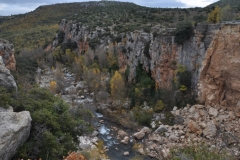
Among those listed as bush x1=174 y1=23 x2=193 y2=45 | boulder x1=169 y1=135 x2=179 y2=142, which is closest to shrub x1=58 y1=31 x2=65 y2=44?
bush x1=174 y1=23 x2=193 y2=45

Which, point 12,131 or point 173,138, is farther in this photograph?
point 173,138

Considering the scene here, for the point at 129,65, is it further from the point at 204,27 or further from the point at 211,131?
the point at 211,131

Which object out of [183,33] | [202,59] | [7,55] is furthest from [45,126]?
[7,55]

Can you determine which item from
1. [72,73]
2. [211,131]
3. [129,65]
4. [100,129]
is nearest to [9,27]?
[72,73]

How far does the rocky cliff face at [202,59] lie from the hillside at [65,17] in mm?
14790

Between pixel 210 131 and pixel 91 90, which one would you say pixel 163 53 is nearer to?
pixel 210 131

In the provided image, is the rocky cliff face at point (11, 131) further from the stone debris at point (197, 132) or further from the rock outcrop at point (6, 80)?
the stone debris at point (197, 132)

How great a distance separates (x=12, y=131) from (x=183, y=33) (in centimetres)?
2730

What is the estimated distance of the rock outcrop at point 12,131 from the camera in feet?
38.4

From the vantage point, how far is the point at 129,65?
147 feet

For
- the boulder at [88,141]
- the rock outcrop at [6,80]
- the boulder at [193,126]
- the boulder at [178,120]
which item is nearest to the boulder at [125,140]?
the boulder at [88,141]

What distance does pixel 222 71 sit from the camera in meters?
29.5

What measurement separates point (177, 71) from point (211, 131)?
1025 centimetres

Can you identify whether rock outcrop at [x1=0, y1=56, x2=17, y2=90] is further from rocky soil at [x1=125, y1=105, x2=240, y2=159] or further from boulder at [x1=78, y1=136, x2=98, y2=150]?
rocky soil at [x1=125, y1=105, x2=240, y2=159]
